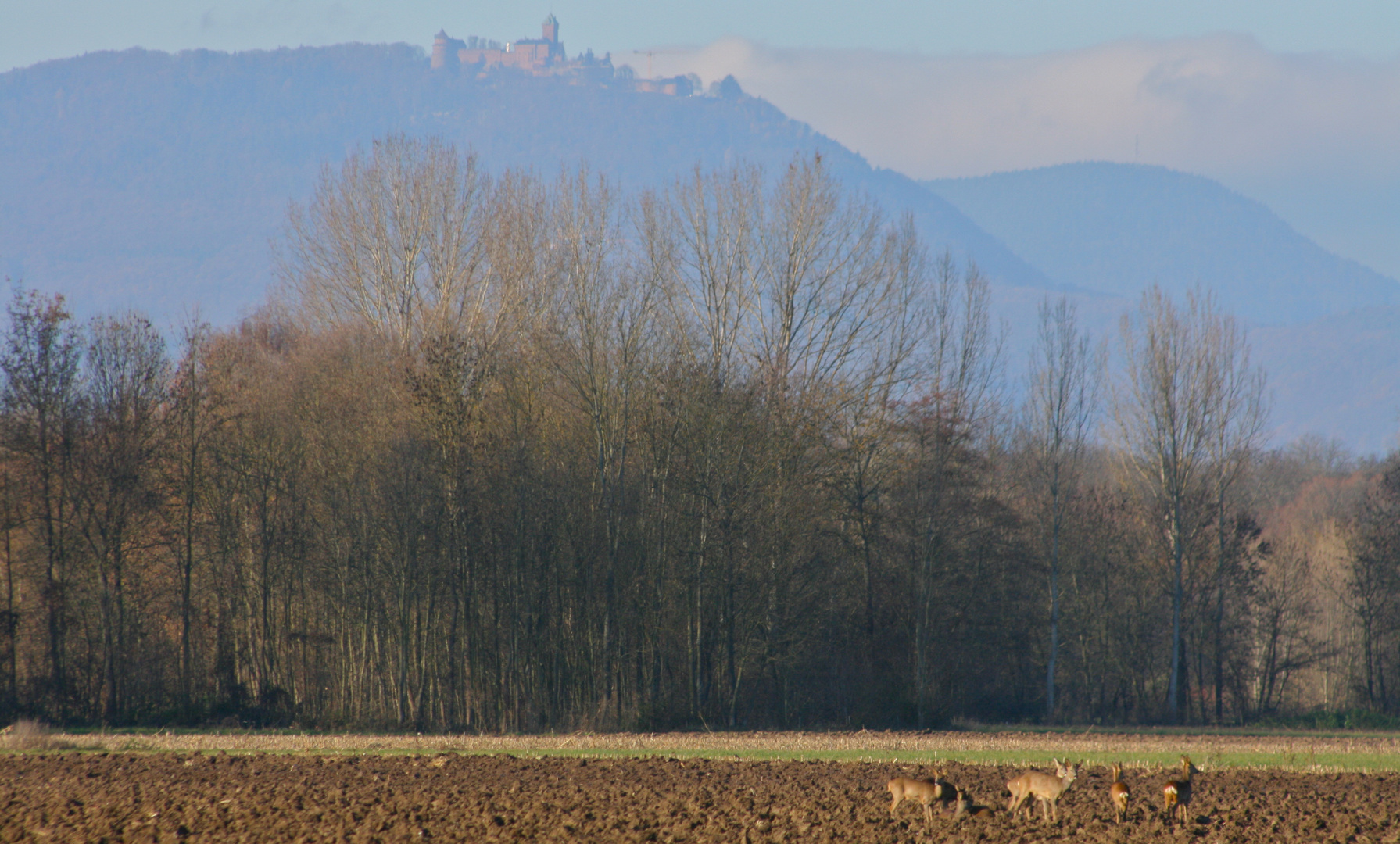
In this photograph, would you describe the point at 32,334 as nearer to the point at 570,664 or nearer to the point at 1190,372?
the point at 570,664

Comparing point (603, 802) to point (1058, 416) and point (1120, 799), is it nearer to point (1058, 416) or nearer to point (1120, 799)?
point (1120, 799)

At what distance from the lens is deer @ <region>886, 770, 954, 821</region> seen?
12953 mm

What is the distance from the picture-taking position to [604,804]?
1415 cm

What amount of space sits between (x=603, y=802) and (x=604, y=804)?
0.18 m

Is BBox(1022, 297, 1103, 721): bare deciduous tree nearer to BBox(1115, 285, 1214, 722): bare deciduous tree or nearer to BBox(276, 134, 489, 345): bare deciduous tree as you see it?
BBox(1115, 285, 1214, 722): bare deciduous tree

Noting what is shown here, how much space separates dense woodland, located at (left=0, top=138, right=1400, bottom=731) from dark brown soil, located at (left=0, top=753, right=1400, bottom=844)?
509 inches

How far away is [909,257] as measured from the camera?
39.9 meters

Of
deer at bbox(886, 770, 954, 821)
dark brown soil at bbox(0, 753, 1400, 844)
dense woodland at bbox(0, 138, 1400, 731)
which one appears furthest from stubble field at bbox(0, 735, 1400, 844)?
dense woodland at bbox(0, 138, 1400, 731)

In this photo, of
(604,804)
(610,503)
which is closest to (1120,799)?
(604,804)

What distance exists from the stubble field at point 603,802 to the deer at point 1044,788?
0.23 metres

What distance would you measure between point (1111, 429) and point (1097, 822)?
3614 centimetres

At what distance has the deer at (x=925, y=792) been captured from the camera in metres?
13.0

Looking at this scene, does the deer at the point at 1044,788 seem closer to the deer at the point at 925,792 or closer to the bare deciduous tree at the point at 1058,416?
the deer at the point at 925,792

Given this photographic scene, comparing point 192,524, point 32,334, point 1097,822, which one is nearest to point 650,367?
point 192,524
